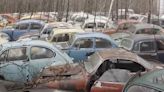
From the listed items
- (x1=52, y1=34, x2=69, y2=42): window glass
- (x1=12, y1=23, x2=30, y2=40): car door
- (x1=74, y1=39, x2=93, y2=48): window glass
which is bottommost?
(x1=12, y1=23, x2=30, y2=40): car door

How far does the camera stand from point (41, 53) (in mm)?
10719

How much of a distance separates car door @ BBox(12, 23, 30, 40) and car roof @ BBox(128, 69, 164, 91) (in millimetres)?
14463

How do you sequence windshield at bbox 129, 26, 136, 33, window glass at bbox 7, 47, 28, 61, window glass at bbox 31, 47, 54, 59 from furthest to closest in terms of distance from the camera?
windshield at bbox 129, 26, 136, 33 < window glass at bbox 31, 47, 54, 59 < window glass at bbox 7, 47, 28, 61

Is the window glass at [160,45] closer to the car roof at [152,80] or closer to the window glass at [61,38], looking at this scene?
the window glass at [61,38]

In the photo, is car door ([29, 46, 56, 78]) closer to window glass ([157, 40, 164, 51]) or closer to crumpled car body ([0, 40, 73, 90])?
crumpled car body ([0, 40, 73, 90])

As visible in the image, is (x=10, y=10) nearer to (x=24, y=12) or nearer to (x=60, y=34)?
(x=24, y=12)

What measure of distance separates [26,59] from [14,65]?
361mm

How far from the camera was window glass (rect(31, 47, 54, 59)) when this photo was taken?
1062 centimetres

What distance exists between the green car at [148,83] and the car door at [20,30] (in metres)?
14.4

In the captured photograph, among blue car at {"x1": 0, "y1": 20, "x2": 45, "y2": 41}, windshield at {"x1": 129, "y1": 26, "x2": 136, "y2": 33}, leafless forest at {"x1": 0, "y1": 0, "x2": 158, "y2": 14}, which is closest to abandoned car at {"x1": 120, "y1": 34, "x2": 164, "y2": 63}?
windshield at {"x1": 129, "y1": 26, "x2": 136, "y2": 33}

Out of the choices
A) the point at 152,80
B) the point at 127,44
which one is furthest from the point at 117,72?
the point at 127,44

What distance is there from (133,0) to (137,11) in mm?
3558

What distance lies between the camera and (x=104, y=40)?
1319 centimetres

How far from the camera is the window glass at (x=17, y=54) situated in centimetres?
1051
